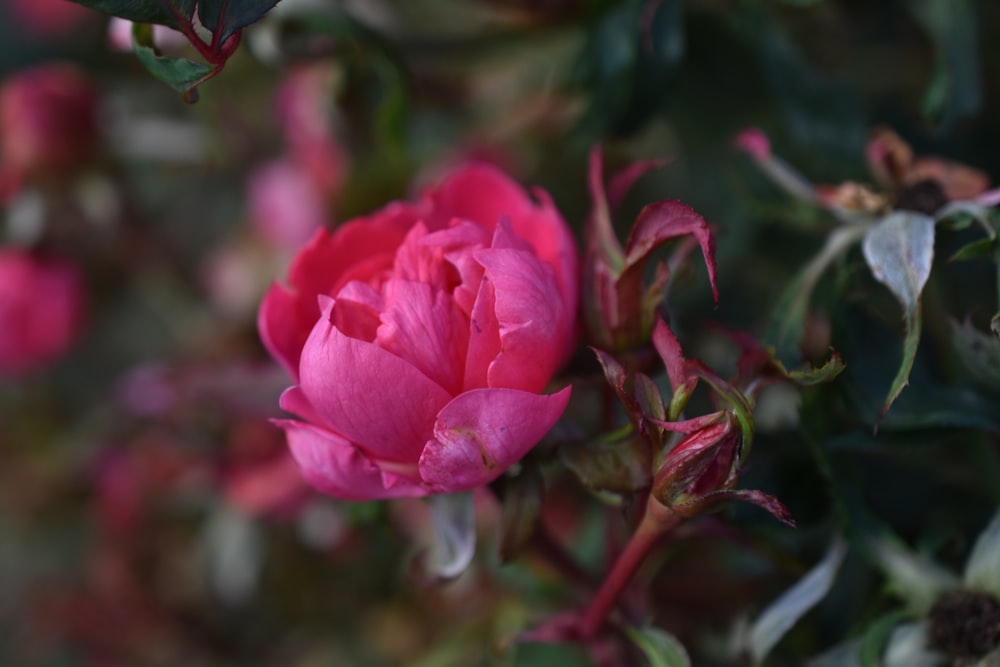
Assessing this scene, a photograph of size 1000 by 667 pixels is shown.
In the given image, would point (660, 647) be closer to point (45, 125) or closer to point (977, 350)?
point (977, 350)

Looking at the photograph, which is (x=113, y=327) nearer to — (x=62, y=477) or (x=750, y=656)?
(x=62, y=477)

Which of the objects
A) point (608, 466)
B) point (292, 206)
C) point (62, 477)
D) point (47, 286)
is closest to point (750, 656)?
point (608, 466)

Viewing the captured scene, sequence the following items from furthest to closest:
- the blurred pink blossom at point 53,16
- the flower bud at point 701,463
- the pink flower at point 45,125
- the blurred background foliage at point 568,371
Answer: the blurred pink blossom at point 53,16, the pink flower at point 45,125, the blurred background foliage at point 568,371, the flower bud at point 701,463

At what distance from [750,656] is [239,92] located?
59cm

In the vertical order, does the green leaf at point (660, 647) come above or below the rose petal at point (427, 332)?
below

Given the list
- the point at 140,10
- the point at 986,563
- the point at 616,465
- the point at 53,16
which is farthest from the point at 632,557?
the point at 53,16

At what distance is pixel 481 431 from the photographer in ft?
1.00

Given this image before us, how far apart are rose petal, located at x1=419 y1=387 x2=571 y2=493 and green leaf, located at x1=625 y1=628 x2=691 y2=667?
10cm

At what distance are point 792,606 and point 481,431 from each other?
0.16 metres

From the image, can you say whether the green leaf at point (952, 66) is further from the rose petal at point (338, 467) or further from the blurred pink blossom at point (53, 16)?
the blurred pink blossom at point (53, 16)

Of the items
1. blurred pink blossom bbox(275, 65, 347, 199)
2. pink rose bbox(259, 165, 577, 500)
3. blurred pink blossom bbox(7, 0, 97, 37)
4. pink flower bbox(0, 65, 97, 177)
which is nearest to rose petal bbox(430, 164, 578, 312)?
pink rose bbox(259, 165, 577, 500)

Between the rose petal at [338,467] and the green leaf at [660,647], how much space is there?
11 cm

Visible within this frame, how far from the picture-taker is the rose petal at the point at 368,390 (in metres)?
0.30

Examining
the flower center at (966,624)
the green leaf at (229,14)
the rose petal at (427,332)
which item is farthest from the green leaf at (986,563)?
the green leaf at (229,14)
